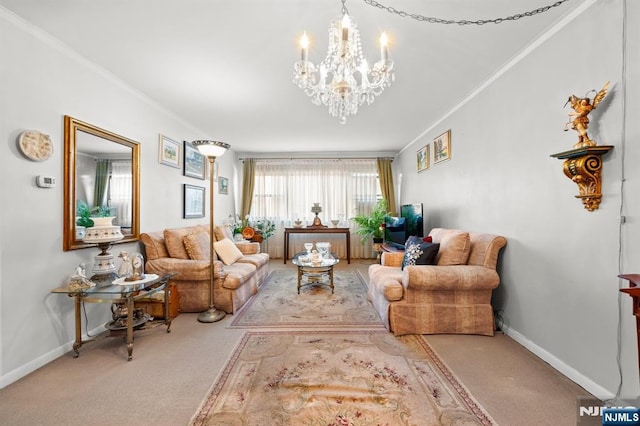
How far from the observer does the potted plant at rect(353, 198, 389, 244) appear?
546 cm

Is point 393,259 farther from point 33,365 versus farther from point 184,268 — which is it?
point 33,365

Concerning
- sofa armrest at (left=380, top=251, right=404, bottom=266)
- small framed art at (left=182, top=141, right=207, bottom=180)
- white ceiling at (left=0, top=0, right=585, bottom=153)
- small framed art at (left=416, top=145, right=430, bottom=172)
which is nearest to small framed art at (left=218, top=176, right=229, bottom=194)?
small framed art at (left=182, top=141, right=207, bottom=180)

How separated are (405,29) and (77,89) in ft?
9.02

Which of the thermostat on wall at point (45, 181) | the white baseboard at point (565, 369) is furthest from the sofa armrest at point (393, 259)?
the thermostat on wall at point (45, 181)

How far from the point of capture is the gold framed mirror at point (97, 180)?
2158mm

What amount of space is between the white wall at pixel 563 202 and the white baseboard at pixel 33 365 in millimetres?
3744

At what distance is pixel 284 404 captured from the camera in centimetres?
154

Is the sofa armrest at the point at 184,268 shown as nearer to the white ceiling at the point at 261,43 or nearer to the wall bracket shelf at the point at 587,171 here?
the white ceiling at the point at 261,43

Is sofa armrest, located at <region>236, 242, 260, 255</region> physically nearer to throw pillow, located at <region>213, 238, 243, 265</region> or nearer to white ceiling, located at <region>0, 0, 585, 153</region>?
throw pillow, located at <region>213, 238, 243, 265</region>

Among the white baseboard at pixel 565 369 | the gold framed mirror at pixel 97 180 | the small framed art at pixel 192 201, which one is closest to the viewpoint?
the white baseboard at pixel 565 369

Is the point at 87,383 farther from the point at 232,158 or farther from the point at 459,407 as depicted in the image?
the point at 232,158

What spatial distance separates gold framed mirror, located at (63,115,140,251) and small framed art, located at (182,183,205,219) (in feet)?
3.25

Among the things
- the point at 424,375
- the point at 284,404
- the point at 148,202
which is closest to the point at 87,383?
the point at 284,404

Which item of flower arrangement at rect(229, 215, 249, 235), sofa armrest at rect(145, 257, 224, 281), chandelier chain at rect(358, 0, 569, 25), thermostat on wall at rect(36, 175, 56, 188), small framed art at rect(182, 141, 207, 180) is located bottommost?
sofa armrest at rect(145, 257, 224, 281)
